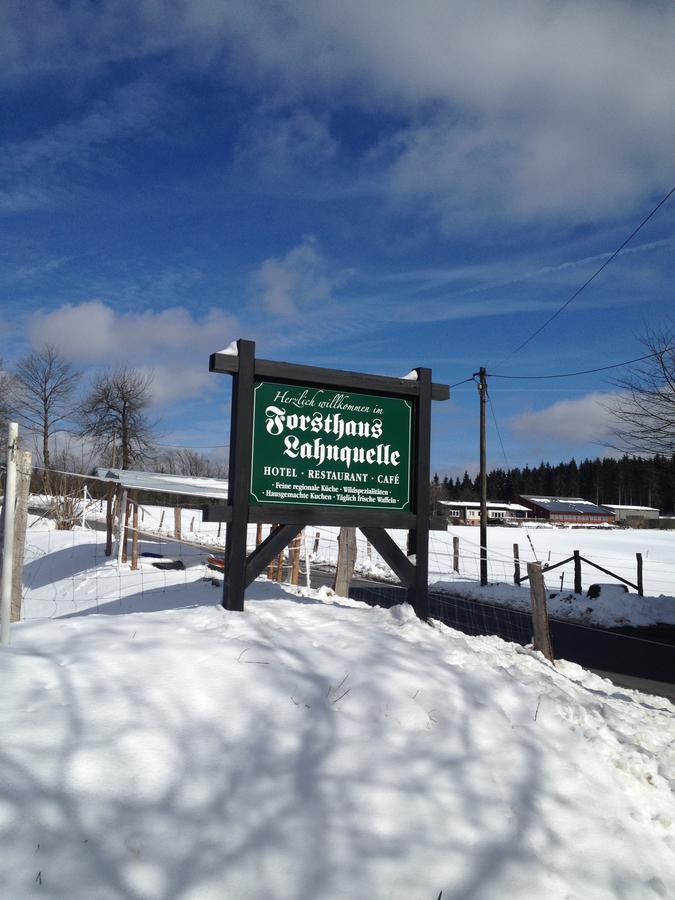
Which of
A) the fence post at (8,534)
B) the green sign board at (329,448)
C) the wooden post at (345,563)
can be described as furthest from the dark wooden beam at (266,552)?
the wooden post at (345,563)

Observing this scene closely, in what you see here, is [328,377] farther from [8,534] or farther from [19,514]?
[8,534]

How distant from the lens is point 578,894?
306 cm

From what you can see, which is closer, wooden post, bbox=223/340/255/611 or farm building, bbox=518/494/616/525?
wooden post, bbox=223/340/255/611

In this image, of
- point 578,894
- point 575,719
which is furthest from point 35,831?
point 575,719

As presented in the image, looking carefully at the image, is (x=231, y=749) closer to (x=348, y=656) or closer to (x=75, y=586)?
(x=348, y=656)

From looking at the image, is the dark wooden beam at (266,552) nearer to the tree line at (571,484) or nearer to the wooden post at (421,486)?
the wooden post at (421,486)

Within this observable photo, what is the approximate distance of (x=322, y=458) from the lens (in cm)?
738

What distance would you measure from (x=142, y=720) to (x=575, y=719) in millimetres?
3098

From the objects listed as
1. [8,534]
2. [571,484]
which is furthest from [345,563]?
[571,484]

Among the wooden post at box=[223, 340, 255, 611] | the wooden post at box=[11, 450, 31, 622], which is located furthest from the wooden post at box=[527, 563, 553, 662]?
the wooden post at box=[11, 450, 31, 622]

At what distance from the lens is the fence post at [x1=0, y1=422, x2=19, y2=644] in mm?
4246

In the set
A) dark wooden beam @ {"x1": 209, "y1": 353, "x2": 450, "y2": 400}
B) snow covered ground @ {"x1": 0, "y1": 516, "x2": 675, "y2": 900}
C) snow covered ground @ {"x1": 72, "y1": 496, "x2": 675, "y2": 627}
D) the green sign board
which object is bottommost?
snow covered ground @ {"x1": 72, "y1": 496, "x2": 675, "y2": 627}

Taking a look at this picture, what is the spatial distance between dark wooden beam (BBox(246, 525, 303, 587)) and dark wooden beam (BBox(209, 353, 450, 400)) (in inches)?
61.6

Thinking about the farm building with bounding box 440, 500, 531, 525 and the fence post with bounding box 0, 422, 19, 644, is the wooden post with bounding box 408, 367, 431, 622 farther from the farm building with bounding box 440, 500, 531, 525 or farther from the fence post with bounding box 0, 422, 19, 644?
the farm building with bounding box 440, 500, 531, 525
